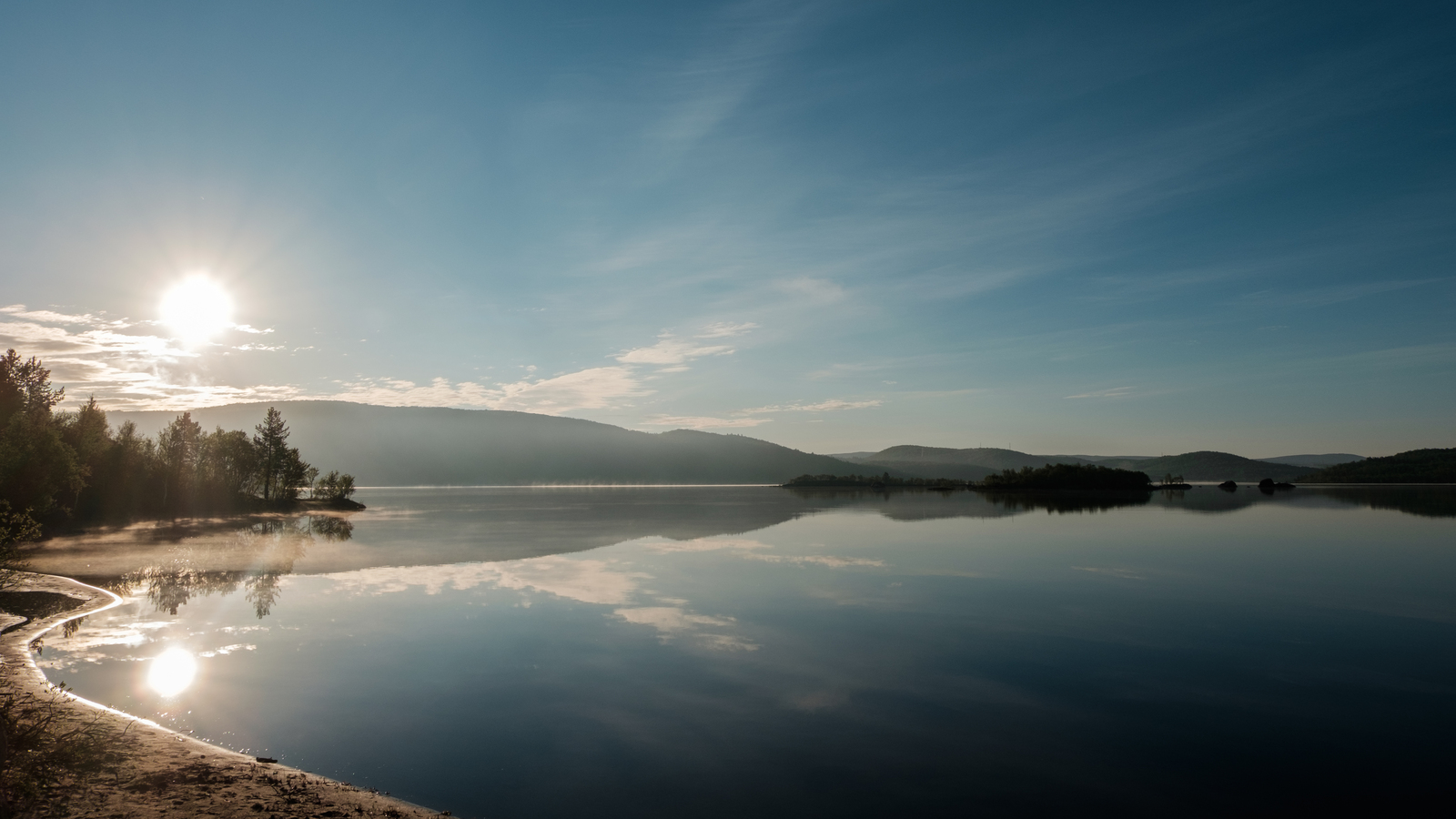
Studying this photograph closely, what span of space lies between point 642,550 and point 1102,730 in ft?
97.2

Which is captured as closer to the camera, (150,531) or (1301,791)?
(1301,791)

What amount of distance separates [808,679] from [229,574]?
96.6 ft

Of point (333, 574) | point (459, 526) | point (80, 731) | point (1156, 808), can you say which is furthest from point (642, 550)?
point (1156, 808)

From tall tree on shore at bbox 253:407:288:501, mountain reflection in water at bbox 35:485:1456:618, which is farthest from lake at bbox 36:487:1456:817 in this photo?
tall tree on shore at bbox 253:407:288:501

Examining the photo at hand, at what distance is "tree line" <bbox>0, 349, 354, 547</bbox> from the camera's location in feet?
152

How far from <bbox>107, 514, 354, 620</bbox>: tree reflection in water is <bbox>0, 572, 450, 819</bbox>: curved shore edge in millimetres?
11642

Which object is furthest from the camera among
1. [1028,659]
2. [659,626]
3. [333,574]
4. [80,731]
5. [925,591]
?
[333,574]

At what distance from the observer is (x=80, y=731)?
1087 cm

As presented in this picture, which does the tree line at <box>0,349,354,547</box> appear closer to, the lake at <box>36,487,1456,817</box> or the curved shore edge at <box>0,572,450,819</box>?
the lake at <box>36,487,1456,817</box>

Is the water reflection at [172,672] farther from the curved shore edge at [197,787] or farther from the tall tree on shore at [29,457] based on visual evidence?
the tall tree on shore at [29,457]

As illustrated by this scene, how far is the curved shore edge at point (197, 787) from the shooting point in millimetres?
8562

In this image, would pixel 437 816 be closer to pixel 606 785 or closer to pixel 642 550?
pixel 606 785

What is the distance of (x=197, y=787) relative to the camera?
920cm

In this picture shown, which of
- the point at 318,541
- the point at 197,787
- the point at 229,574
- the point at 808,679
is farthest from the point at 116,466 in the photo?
the point at 808,679
